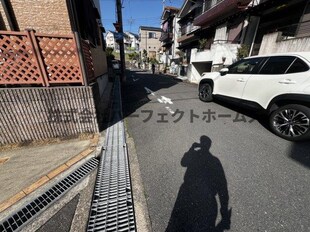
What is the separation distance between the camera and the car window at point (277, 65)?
10.2ft

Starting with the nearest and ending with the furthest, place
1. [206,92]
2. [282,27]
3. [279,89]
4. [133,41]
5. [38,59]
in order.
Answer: [38,59], [279,89], [206,92], [282,27], [133,41]

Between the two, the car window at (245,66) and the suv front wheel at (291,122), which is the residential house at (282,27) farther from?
the suv front wheel at (291,122)

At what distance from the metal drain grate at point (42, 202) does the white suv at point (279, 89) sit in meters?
4.09

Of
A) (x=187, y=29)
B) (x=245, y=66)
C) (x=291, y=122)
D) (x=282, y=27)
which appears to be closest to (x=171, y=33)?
(x=187, y=29)

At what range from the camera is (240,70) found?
418 centimetres

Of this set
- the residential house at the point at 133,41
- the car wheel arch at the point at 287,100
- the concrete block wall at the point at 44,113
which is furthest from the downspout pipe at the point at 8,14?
the residential house at the point at 133,41

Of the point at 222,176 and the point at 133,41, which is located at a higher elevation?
the point at 133,41

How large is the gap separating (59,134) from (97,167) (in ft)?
5.09

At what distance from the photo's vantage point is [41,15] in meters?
3.78

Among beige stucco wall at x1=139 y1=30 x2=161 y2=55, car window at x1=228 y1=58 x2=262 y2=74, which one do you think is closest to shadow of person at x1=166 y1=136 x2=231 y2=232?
car window at x1=228 y1=58 x2=262 y2=74

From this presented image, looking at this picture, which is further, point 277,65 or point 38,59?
point 277,65

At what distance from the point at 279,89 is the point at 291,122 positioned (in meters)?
0.76

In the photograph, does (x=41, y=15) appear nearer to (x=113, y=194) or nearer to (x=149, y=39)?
(x=113, y=194)

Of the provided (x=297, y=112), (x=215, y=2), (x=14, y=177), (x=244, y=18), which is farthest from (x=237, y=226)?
(x=215, y=2)
